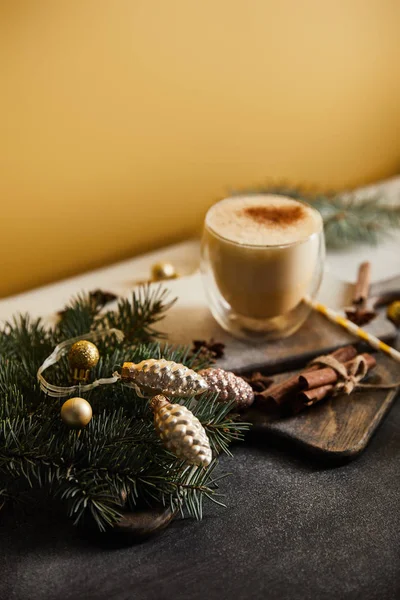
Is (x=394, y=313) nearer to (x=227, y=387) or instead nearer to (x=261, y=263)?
(x=261, y=263)

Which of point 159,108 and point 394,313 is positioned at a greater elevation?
point 159,108

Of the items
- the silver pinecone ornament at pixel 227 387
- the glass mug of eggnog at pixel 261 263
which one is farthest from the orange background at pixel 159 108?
the silver pinecone ornament at pixel 227 387

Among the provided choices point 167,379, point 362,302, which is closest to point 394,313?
point 362,302

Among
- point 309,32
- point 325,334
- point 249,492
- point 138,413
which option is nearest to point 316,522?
point 249,492

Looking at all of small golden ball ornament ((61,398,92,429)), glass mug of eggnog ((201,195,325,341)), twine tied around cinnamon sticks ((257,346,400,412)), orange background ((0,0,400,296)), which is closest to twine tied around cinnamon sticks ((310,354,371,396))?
twine tied around cinnamon sticks ((257,346,400,412))

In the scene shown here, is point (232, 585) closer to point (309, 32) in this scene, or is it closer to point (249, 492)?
point (249, 492)

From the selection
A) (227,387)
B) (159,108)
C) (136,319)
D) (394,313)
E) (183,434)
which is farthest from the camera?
(159,108)
